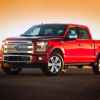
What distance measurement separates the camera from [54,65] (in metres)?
21.4

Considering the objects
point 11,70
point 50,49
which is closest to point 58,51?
point 50,49

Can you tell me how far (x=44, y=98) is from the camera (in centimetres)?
1449

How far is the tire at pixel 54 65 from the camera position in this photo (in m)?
21.2

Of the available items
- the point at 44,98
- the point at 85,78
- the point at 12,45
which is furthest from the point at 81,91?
the point at 12,45

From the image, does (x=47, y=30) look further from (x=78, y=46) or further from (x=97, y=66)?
(x=97, y=66)

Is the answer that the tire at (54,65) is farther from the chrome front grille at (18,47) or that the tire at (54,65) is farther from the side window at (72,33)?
the side window at (72,33)

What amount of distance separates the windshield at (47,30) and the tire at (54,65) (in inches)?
37.4

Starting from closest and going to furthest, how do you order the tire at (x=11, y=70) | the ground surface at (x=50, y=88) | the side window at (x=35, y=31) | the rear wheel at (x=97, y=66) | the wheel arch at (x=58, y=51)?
the ground surface at (x=50, y=88), the wheel arch at (x=58, y=51), the tire at (x=11, y=70), the side window at (x=35, y=31), the rear wheel at (x=97, y=66)

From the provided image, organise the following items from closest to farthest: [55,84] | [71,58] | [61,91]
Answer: [61,91], [55,84], [71,58]

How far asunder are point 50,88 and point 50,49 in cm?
471
